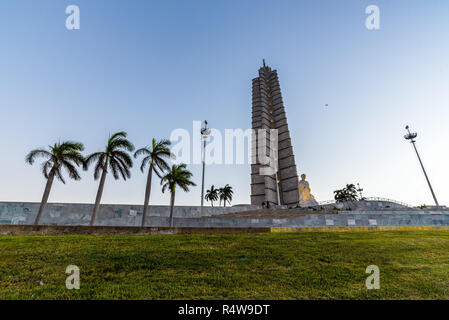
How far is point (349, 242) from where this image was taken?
9.04 metres

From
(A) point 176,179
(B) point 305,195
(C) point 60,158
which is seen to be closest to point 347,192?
(B) point 305,195

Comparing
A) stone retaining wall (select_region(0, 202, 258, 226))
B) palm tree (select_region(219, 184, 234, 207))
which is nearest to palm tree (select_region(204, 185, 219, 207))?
palm tree (select_region(219, 184, 234, 207))

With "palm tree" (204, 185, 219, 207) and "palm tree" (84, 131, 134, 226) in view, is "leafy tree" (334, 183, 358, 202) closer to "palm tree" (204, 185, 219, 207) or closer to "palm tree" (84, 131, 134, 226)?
"palm tree" (204, 185, 219, 207)

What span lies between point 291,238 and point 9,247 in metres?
11.0

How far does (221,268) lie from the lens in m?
5.97

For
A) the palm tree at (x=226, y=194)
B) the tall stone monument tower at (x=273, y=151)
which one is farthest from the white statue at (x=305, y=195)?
the palm tree at (x=226, y=194)

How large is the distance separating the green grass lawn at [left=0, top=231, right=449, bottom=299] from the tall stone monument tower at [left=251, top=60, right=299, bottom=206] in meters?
39.2

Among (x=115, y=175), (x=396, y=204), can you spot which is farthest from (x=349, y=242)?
(x=396, y=204)

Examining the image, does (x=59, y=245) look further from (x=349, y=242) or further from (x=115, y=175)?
(x=115, y=175)

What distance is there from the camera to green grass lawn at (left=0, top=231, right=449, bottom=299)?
464cm

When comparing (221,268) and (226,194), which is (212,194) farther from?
(221,268)

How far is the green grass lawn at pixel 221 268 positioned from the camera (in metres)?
4.64

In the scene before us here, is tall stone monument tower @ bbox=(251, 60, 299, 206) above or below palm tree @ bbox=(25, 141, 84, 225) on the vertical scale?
above

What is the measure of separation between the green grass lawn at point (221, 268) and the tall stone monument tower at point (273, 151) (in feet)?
129
